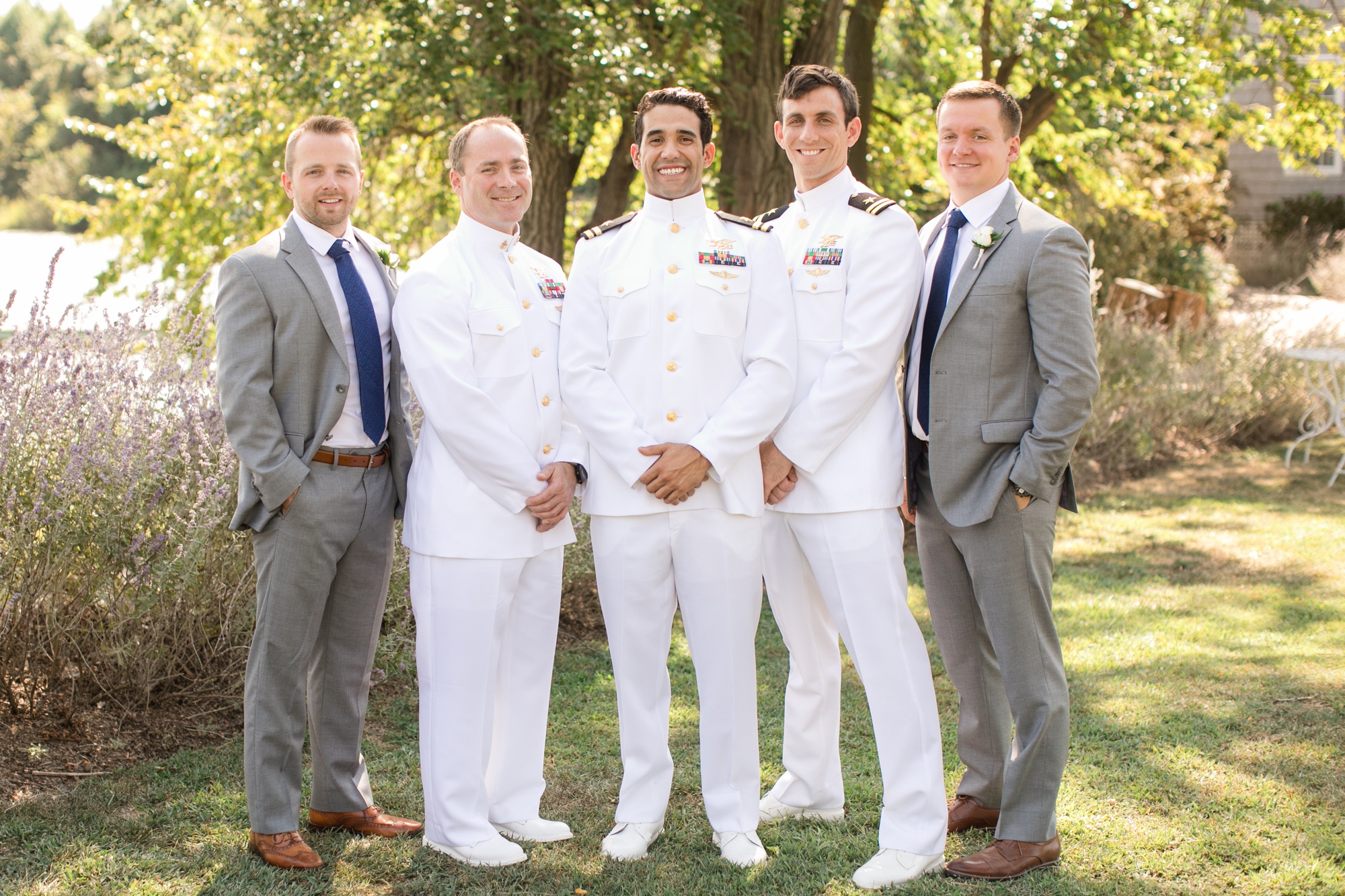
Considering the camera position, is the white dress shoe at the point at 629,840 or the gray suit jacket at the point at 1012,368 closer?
the gray suit jacket at the point at 1012,368

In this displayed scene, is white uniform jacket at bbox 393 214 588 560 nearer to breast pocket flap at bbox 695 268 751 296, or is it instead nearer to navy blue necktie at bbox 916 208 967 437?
breast pocket flap at bbox 695 268 751 296

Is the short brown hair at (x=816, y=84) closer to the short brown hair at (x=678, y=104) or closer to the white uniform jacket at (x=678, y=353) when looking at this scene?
the short brown hair at (x=678, y=104)

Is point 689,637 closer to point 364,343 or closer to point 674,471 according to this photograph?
point 674,471

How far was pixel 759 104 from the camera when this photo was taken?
7441 mm

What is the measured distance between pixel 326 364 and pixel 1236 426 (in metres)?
9.62

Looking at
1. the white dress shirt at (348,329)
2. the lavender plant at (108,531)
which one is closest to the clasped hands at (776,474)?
the white dress shirt at (348,329)

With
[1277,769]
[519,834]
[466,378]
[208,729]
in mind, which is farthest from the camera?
[208,729]

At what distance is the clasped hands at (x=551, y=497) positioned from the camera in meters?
3.23

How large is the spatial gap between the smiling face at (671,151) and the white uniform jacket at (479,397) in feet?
1.58

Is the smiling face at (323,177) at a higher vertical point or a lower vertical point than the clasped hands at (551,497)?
higher

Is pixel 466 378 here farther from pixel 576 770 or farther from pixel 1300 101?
pixel 1300 101

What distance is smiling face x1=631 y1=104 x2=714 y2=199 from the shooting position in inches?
125

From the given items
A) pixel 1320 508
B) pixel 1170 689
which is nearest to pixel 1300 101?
pixel 1320 508

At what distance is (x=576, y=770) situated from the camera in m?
4.04
